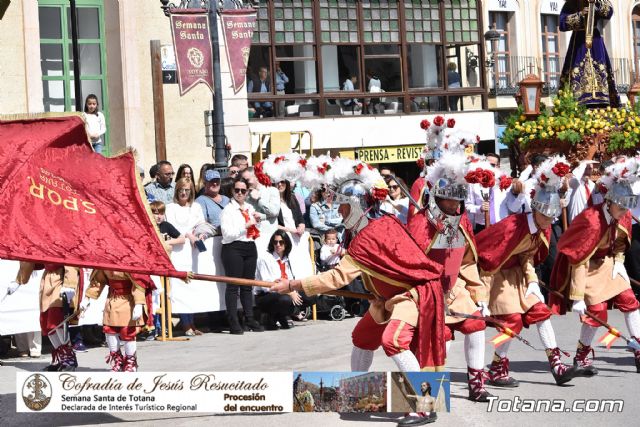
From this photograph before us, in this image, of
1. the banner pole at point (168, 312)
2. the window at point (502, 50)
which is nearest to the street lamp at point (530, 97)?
the banner pole at point (168, 312)

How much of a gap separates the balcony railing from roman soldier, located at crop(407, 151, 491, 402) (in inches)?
937

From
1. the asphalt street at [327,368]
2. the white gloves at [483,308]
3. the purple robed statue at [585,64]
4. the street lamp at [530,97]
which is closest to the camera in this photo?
the asphalt street at [327,368]

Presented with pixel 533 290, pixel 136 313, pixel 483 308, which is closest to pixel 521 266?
pixel 533 290

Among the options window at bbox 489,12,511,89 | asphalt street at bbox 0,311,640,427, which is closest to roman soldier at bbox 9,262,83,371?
asphalt street at bbox 0,311,640,427

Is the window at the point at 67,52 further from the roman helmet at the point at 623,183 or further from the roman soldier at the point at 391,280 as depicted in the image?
the roman soldier at the point at 391,280

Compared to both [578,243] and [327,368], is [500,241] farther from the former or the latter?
[327,368]

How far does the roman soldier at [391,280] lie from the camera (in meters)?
9.68

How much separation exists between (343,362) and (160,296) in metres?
3.27

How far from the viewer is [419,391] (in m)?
9.52

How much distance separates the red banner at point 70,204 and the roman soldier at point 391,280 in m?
1.09

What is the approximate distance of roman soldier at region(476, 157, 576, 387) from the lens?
11.4 metres

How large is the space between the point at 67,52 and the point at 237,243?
8.98 meters

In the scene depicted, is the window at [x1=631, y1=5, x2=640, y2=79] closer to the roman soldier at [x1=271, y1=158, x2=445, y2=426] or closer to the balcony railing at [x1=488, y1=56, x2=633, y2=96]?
the balcony railing at [x1=488, y1=56, x2=633, y2=96]

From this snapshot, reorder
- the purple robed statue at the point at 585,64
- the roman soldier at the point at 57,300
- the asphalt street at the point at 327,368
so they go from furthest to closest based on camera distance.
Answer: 1. the purple robed statue at the point at 585,64
2. the roman soldier at the point at 57,300
3. the asphalt street at the point at 327,368
